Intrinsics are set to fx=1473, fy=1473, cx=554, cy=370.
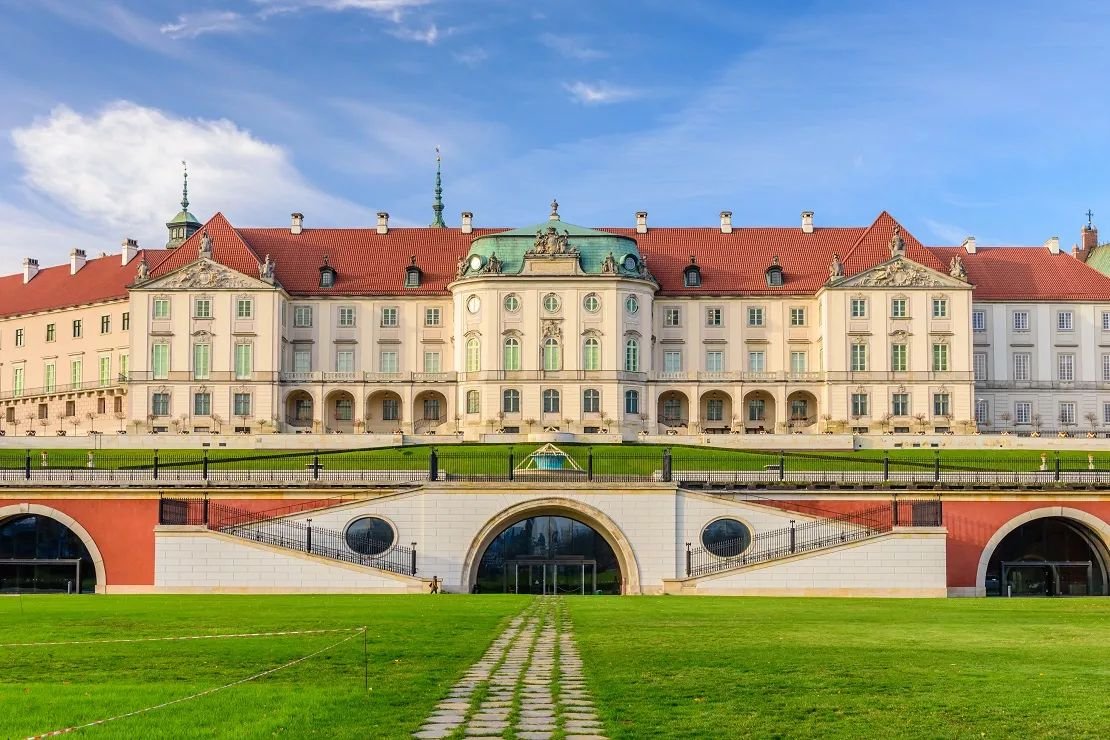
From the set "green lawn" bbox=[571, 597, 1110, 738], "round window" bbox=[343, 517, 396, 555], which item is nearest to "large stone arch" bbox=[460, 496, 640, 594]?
"round window" bbox=[343, 517, 396, 555]

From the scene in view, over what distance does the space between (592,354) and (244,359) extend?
2136 cm

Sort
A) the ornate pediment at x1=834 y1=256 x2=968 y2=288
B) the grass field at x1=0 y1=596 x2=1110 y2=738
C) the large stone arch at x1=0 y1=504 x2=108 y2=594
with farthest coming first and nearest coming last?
1. the ornate pediment at x1=834 y1=256 x2=968 y2=288
2. the large stone arch at x1=0 y1=504 x2=108 y2=594
3. the grass field at x1=0 y1=596 x2=1110 y2=738

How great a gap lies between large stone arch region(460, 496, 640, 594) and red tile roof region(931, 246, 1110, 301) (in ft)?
171

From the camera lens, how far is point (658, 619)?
32.3 m

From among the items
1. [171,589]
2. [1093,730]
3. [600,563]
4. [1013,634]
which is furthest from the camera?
[600,563]

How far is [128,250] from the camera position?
103 m

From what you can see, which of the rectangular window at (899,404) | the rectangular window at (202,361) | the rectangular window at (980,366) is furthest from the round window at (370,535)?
the rectangular window at (980,366)

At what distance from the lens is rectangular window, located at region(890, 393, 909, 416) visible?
8994 centimetres

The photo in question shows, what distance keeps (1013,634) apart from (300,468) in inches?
1212

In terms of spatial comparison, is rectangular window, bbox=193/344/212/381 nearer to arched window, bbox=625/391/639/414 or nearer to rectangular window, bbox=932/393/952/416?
arched window, bbox=625/391/639/414

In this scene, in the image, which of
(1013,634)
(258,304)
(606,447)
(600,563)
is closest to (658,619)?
(1013,634)

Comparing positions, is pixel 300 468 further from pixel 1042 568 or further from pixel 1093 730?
pixel 1093 730

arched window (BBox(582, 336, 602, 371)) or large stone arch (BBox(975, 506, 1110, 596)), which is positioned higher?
arched window (BBox(582, 336, 602, 371))

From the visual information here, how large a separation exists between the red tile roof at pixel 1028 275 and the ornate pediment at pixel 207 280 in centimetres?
4489
